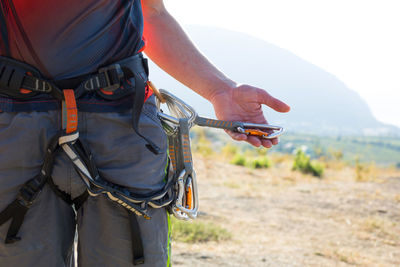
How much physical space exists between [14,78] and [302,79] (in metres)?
149

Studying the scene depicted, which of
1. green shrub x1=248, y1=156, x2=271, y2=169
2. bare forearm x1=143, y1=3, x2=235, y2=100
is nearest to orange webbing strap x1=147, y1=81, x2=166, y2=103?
bare forearm x1=143, y1=3, x2=235, y2=100

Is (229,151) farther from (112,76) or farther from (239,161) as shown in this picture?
(112,76)

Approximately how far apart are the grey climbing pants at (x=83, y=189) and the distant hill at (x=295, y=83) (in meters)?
115

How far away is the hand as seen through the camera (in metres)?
1.64

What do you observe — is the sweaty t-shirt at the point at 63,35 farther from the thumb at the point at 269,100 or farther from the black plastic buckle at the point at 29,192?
the thumb at the point at 269,100

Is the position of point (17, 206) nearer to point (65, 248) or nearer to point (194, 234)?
point (65, 248)

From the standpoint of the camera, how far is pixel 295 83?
5497 inches

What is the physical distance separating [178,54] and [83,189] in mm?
725

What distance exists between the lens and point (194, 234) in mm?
5113

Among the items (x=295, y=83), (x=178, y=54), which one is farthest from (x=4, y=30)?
(x=295, y=83)

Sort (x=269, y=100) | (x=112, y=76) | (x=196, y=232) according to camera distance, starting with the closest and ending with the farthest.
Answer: (x=112, y=76), (x=269, y=100), (x=196, y=232)

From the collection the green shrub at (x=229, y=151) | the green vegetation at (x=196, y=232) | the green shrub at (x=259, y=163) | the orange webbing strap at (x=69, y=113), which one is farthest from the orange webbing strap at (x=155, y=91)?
the green shrub at (x=229, y=151)

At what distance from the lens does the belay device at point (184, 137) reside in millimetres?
1462

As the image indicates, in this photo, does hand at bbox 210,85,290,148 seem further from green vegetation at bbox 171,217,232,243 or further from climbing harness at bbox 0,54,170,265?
green vegetation at bbox 171,217,232,243
